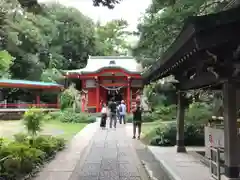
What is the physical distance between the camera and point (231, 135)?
530cm

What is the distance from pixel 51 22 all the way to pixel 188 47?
39.2 m

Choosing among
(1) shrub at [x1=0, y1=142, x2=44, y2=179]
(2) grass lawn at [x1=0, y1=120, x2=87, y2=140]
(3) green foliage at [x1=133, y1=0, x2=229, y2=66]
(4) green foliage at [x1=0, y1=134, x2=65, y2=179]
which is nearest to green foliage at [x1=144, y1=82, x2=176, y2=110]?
(3) green foliage at [x1=133, y1=0, x2=229, y2=66]

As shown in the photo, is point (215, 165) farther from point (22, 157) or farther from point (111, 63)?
point (111, 63)

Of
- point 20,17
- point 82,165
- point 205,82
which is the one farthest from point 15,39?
point 205,82

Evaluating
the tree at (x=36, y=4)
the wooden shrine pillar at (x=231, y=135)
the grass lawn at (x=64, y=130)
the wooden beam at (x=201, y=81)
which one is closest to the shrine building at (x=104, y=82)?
the grass lawn at (x=64, y=130)

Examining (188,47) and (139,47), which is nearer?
(188,47)

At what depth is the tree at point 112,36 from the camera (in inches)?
1946

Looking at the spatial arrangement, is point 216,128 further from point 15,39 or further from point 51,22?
point 51,22

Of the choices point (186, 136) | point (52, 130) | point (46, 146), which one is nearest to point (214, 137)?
point (186, 136)

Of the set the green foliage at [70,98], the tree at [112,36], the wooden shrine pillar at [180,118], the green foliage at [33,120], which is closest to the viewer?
the wooden shrine pillar at [180,118]

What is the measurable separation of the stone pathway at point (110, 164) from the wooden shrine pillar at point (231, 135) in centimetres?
235

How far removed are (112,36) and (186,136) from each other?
40316 millimetres

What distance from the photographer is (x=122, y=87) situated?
31562mm

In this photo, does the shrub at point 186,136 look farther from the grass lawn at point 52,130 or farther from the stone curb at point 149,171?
the grass lawn at point 52,130
